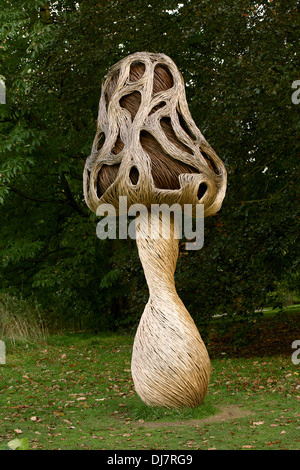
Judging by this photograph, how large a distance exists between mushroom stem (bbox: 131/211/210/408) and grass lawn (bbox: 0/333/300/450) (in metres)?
0.26

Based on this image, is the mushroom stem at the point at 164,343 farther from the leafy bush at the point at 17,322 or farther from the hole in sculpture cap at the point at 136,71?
the leafy bush at the point at 17,322

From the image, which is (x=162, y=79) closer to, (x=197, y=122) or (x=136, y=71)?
(x=136, y=71)

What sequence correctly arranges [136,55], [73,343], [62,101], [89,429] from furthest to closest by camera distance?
[73,343] < [62,101] < [136,55] < [89,429]

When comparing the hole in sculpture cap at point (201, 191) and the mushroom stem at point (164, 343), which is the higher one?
the hole in sculpture cap at point (201, 191)

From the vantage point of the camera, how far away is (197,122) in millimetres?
12648

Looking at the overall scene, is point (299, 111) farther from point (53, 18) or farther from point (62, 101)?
point (53, 18)

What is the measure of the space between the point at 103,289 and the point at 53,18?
7875 millimetres

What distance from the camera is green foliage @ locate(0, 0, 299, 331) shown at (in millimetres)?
10352

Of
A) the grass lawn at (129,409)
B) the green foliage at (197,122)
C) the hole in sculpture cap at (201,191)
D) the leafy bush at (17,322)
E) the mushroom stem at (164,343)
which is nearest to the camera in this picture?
the grass lawn at (129,409)

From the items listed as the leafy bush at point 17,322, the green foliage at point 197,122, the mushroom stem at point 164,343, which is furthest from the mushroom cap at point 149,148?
the leafy bush at point 17,322

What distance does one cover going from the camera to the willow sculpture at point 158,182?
23.0 ft

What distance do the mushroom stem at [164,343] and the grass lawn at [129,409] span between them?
10.2 inches

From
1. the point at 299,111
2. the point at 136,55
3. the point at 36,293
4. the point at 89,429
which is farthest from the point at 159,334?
the point at 36,293

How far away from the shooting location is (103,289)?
17609 mm
